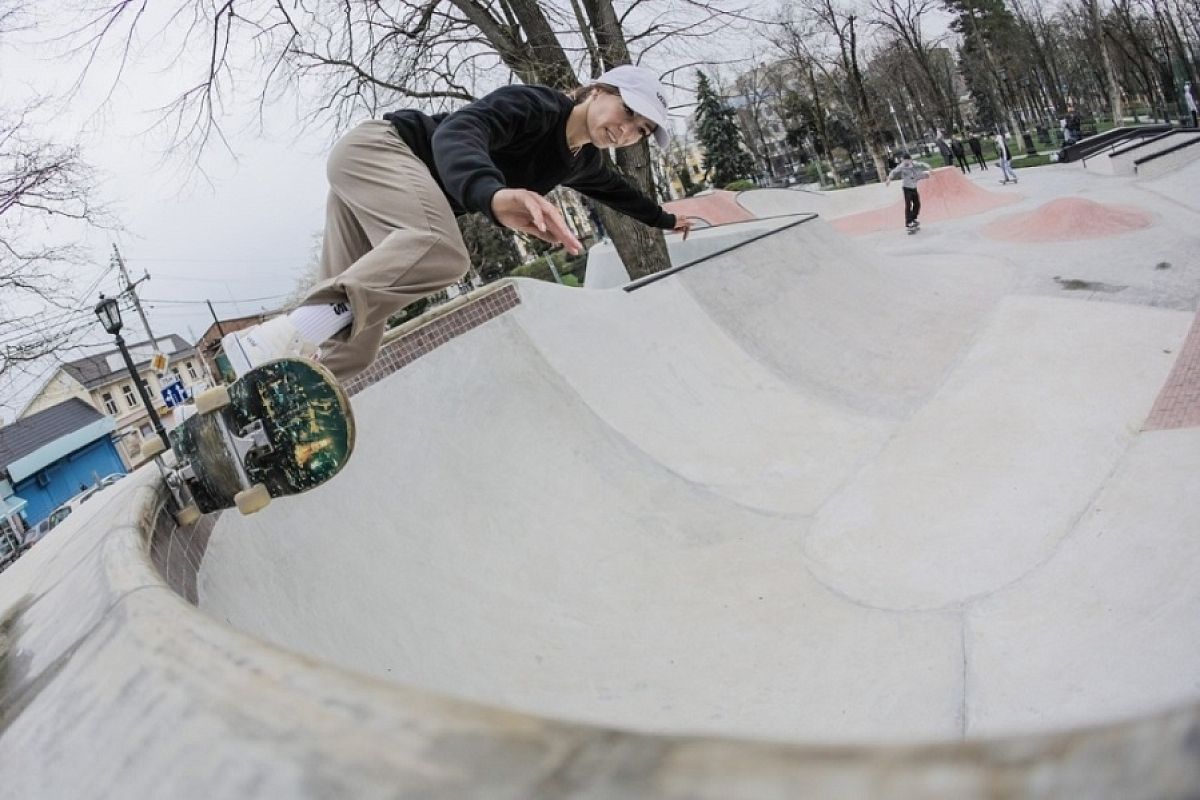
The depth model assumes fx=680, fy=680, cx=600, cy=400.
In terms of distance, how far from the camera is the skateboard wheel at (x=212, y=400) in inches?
76.7

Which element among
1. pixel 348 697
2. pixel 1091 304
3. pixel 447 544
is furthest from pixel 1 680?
pixel 1091 304

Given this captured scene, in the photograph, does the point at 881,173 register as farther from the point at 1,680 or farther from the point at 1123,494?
the point at 1,680

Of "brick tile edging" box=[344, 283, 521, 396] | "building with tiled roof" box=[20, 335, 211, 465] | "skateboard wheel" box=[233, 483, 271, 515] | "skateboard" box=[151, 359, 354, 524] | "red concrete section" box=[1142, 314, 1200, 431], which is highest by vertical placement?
"building with tiled roof" box=[20, 335, 211, 465]

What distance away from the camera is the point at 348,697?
2.02 feet

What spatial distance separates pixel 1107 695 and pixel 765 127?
6338cm

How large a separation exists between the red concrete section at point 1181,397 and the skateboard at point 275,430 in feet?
14.3

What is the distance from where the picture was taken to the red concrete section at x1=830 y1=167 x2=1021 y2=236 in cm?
1505

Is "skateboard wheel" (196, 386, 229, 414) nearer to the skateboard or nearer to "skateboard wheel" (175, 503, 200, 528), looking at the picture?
the skateboard

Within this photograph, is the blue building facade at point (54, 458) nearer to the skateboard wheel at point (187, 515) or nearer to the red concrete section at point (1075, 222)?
the skateboard wheel at point (187, 515)

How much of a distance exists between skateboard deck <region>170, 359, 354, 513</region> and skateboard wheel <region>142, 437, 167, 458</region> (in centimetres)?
30

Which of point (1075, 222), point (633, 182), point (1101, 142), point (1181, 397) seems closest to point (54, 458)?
point (633, 182)

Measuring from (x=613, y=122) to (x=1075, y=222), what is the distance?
9.31 metres

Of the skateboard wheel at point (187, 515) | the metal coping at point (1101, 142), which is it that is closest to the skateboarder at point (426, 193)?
the skateboard wheel at point (187, 515)

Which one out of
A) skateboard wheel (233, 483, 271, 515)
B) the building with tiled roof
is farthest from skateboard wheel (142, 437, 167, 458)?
the building with tiled roof
